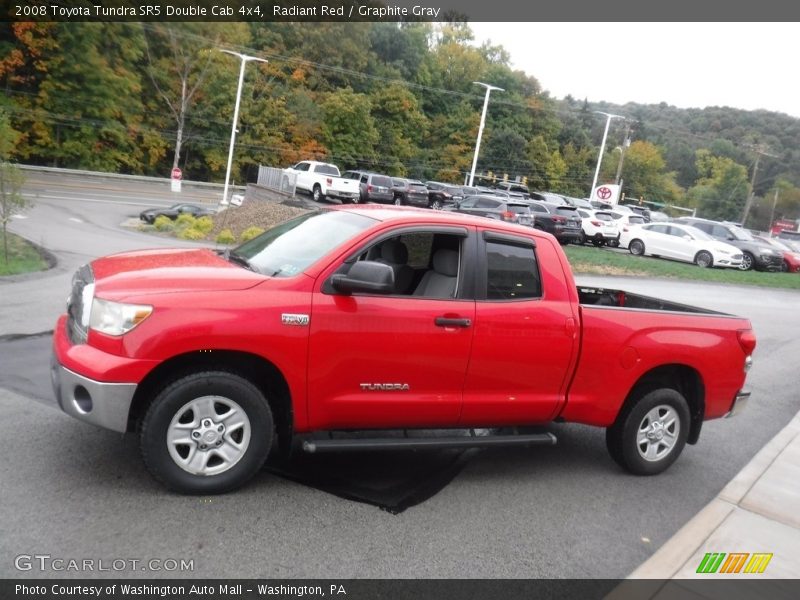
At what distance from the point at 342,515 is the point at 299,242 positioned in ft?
6.31

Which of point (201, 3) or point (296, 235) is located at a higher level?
point (201, 3)

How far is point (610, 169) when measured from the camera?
94.2 m

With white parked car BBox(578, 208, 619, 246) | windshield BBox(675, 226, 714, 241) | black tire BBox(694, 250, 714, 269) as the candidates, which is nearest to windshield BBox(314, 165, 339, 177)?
white parked car BBox(578, 208, 619, 246)

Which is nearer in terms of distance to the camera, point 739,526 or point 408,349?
point 408,349

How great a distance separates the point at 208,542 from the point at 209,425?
0.71 meters

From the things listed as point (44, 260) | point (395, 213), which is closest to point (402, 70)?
point (44, 260)

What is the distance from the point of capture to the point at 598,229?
31.9 m

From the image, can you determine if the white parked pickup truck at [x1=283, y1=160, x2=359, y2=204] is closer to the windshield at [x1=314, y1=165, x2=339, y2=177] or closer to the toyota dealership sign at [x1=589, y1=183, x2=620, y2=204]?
Result: the windshield at [x1=314, y1=165, x2=339, y2=177]

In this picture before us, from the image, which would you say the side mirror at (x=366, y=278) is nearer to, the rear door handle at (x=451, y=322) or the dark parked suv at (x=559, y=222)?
the rear door handle at (x=451, y=322)

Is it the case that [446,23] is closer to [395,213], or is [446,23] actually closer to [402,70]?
[402,70]

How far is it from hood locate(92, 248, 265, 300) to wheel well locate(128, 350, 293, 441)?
0.43 metres

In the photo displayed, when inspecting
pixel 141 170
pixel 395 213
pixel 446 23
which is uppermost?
pixel 446 23

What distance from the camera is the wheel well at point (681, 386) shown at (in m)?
5.79

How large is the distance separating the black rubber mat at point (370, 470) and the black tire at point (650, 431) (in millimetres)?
1231
